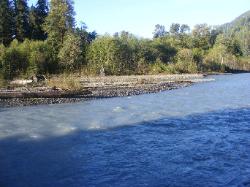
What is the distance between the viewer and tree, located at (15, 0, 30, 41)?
6606cm

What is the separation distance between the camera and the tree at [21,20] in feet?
217

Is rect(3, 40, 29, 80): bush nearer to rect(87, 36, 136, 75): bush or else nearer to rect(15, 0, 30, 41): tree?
rect(15, 0, 30, 41): tree

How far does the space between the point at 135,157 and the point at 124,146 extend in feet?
5.85

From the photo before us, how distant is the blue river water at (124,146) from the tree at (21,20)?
41716 mm

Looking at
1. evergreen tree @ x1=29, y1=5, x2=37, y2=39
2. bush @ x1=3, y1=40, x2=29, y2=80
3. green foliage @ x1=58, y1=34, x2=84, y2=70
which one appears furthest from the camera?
evergreen tree @ x1=29, y1=5, x2=37, y2=39

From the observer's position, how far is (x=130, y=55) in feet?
223

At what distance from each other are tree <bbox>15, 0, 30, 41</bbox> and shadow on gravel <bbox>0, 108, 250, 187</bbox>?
50390 millimetres

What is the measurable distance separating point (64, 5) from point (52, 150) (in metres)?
50.7

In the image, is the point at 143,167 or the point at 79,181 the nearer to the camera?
the point at 79,181

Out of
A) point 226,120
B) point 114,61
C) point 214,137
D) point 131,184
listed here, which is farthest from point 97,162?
point 114,61

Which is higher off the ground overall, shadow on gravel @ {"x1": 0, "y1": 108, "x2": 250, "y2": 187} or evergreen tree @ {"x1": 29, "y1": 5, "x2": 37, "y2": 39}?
evergreen tree @ {"x1": 29, "y1": 5, "x2": 37, "y2": 39}

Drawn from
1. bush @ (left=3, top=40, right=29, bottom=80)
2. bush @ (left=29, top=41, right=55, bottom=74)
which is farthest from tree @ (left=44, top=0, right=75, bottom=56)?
bush @ (left=3, top=40, right=29, bottom=80)

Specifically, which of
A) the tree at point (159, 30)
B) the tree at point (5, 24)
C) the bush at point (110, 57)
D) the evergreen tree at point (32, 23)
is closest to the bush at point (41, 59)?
the bush at point (110, 57)

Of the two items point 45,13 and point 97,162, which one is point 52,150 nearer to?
point 97,162
